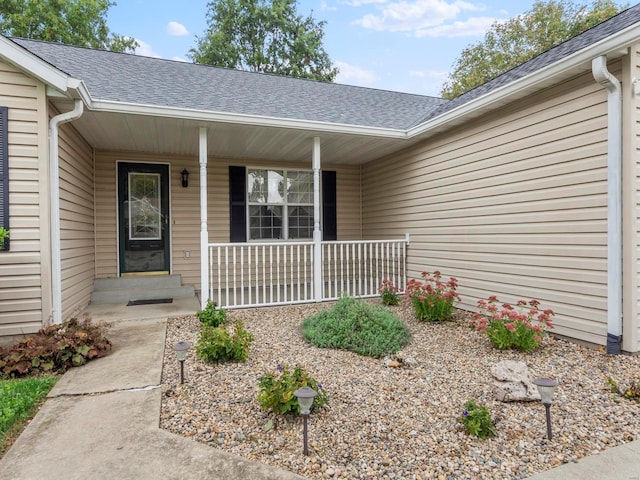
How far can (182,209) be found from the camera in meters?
6.43

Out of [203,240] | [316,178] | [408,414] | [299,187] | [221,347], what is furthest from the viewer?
[299,187]

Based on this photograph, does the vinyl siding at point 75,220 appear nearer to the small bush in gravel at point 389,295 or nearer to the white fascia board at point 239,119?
the white fascia board at point 239,119

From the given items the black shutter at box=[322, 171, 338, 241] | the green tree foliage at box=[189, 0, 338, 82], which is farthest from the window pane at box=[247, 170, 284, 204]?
the green tree foliage at box=[189, 0, 338, 82]

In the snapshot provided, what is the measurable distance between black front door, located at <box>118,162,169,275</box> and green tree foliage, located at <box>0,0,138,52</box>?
12.5 metres

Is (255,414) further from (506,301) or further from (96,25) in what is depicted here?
(96,25)

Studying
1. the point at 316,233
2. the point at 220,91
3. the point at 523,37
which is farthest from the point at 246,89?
the point at 523,37

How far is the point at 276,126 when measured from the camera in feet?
16.4

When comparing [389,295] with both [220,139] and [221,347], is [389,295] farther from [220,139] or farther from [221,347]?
[220,139]

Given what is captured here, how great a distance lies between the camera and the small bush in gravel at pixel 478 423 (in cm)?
209

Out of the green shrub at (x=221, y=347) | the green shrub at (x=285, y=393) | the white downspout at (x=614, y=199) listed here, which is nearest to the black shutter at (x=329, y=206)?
the green shrub at (x=221, y=347)

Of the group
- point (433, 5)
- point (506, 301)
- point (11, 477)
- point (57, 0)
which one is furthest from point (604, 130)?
point (57, 0)

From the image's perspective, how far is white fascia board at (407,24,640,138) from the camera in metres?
3.04

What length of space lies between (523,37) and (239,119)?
17.4 metres

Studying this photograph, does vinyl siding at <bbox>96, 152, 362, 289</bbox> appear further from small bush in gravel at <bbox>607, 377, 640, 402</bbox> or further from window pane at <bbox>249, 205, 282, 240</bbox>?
small bush in gravel at <bbox>607, 377, 640, 402</bbox>
